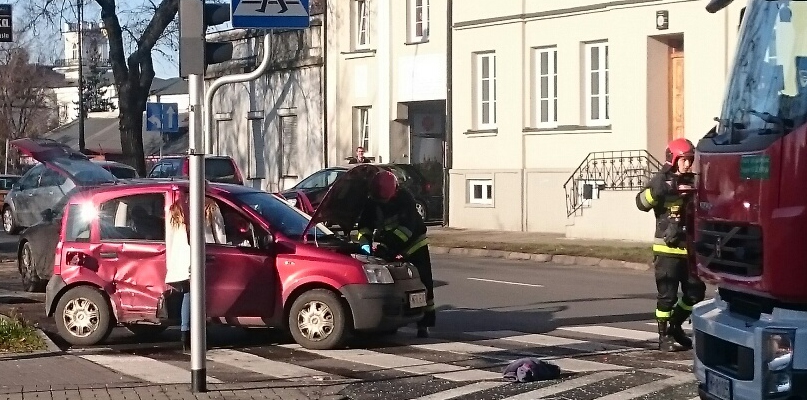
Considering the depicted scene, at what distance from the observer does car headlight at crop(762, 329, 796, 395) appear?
594 centimetres

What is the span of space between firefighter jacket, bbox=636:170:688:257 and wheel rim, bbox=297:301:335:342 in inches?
119

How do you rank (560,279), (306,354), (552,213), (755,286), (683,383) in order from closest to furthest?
(755,286) → (683,383) → (306,354) → (560,279) → (552,213)

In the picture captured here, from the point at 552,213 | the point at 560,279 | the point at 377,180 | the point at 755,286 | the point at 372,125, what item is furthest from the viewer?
the point at 372,125

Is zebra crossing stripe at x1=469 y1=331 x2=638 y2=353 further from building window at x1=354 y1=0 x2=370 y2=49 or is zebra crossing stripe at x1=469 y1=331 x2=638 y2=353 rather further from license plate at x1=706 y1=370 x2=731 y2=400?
building window at x1=354 y1=0 x2=370 y2=49

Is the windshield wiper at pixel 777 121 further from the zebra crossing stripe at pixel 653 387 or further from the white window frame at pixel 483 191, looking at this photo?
the white window frame at pixel 483 191

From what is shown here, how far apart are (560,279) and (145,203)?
28.4ft

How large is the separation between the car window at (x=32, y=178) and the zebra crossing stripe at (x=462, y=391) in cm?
1787

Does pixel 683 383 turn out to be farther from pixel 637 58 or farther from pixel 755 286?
pixel 637 58

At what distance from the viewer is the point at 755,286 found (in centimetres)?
617

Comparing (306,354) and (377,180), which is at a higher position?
(377,180)

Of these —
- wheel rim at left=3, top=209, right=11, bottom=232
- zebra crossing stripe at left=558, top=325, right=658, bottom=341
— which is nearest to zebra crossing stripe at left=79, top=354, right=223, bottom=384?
zebra crossing stripe at left=558, top=325, right=658, bottom=341

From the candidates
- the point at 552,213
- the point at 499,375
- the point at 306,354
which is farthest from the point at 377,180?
the point at 552,213

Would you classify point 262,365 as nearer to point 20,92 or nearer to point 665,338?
point 665,338

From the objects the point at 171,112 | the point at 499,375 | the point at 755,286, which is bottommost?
the point at 499,375
